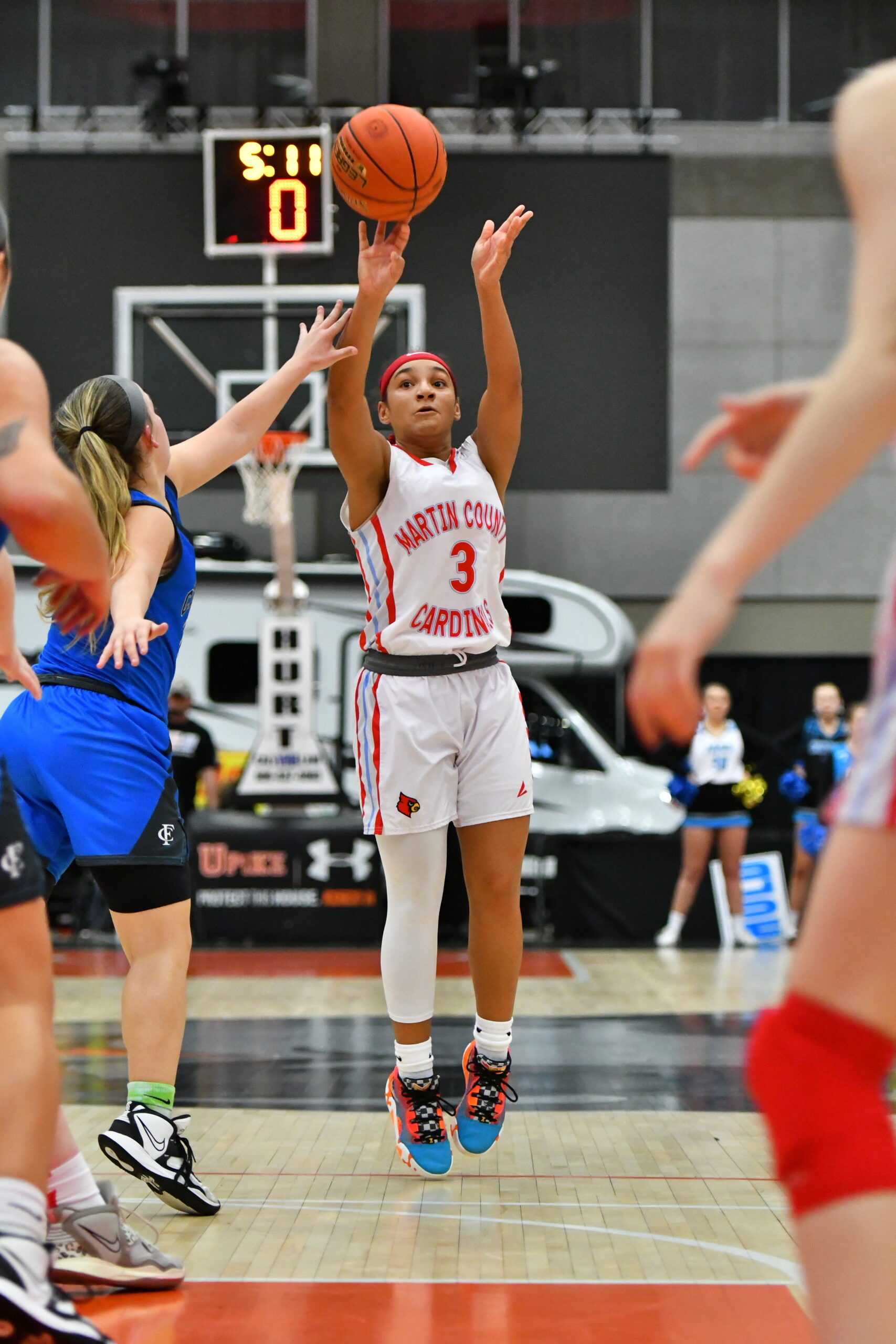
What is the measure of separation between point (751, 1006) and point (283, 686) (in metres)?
4.99

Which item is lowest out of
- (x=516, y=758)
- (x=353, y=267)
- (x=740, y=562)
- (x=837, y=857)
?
(x=516, y=758)

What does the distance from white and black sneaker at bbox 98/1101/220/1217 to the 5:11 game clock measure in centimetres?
800

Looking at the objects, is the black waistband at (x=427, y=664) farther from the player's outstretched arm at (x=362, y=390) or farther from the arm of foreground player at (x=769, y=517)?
the arm of foreground player at (x=769, y=517)

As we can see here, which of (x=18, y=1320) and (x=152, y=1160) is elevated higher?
(x=18, y=1320)

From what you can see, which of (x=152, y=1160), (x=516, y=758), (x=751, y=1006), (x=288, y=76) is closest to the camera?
(x=152, y=1160)

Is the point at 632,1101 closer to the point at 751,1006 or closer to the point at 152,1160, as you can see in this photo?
the point at 152,1160

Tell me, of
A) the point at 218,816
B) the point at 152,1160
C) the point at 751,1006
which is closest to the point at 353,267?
the point at 218,816

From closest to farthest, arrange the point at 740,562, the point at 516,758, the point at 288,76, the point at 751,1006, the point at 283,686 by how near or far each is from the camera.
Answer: the point at 740,562 → the point at 516,758 → the point at 751,1006 → the point at 283,686 → the point at 288,76

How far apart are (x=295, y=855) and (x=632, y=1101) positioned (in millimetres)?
5555

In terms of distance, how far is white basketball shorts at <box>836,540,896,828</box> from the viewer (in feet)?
5.08

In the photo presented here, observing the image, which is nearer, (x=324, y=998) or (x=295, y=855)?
(x=324, y=998)

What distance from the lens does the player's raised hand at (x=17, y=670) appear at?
272 centimetres

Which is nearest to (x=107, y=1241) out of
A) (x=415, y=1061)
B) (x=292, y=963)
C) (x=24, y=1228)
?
(x=24, y=1228)

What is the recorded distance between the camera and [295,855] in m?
9.84
